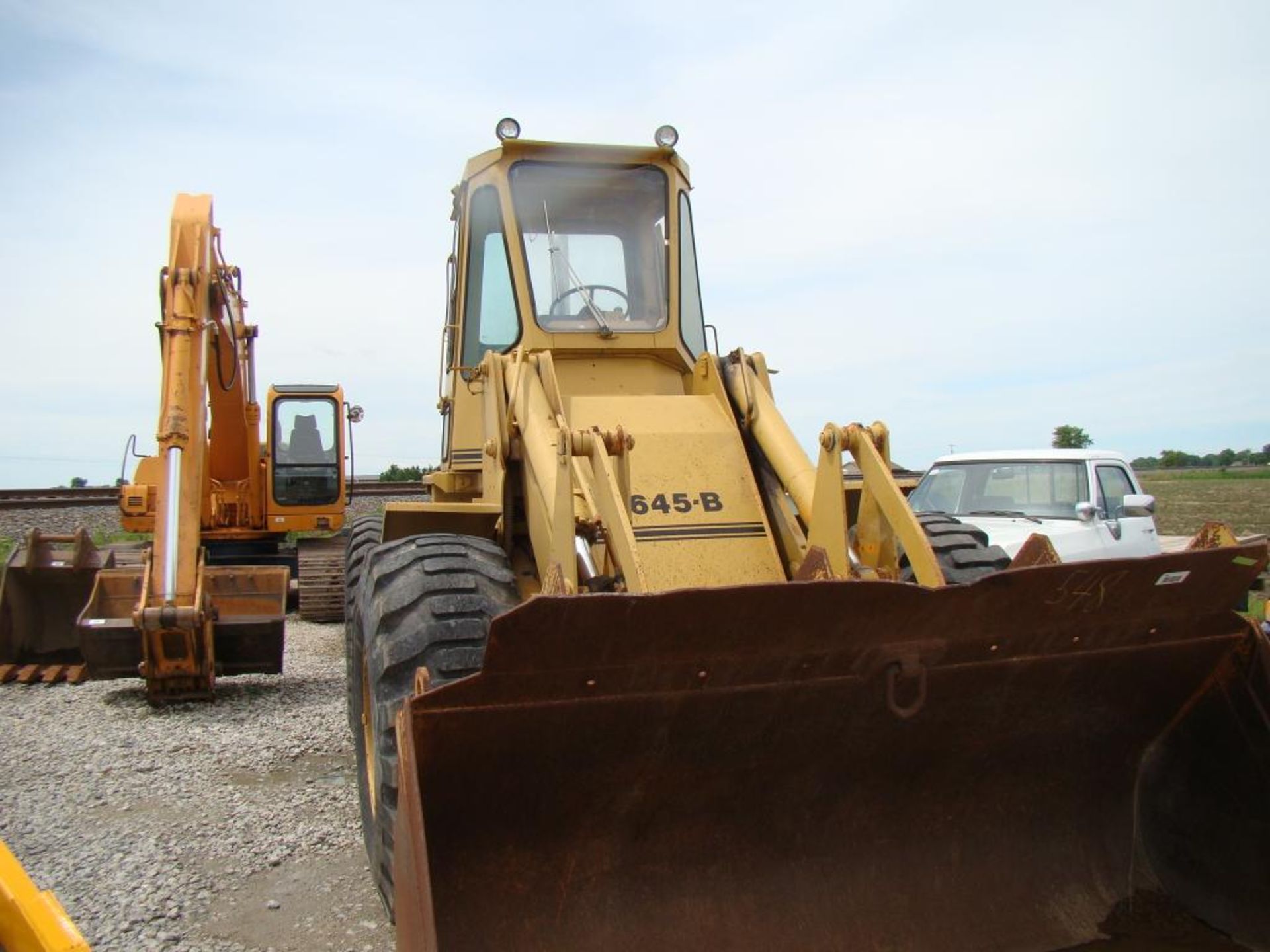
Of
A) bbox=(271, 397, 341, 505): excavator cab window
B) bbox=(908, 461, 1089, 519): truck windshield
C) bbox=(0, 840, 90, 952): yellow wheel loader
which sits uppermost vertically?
bbox=(271, 397, 341, 505): excavator cab window

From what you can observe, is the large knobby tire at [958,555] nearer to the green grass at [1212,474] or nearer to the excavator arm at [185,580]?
the excavator arm at [185,580]

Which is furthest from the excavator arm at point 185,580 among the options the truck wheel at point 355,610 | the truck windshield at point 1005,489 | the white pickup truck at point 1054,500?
the truck windshield at point 1005,489

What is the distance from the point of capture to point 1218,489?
35.2m

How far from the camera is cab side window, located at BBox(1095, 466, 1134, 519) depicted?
9.28 m

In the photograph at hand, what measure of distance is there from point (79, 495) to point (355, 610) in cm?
1893

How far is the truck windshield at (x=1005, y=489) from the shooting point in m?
9.47

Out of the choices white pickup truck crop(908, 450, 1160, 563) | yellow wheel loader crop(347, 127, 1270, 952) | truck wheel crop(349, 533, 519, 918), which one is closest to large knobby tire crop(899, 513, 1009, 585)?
yellow wheel loader crop(347, 127, 1270, 952)

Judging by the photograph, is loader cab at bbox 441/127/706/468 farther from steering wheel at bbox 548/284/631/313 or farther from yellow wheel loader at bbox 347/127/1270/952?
yellow wheel loader at bbox 347/127/1270/952

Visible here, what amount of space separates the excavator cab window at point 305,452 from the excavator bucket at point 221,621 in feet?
12.4

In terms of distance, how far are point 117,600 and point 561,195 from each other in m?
4.62

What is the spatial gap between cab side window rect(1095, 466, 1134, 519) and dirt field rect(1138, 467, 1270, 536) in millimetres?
6448

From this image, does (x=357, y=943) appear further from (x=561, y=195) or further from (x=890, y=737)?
(x=561, y=195)

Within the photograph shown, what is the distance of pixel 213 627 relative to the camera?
744 cm

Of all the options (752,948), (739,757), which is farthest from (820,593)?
(752,948)
